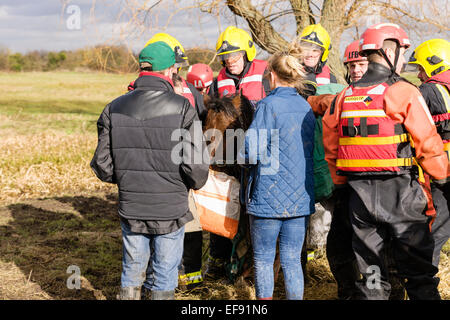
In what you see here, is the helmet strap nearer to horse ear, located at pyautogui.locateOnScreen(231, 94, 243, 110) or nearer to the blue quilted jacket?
the blue quilted jacket

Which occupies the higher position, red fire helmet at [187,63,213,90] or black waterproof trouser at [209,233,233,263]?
red fire helmet at [187,63,213,90]

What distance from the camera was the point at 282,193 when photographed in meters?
3.33

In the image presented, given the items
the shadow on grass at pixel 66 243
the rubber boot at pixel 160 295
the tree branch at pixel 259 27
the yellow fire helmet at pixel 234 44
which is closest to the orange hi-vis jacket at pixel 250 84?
the yellow fire helmet at pixel 234 44

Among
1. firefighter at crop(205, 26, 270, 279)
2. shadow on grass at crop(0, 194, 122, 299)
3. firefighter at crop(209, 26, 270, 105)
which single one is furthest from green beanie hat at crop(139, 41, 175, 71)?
shadow on grass at crop(0, 194, 122, 299)

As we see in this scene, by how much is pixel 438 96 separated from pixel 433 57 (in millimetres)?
489

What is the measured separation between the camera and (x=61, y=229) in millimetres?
6605

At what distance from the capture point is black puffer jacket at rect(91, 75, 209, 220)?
3.15 metres

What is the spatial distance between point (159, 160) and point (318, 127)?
1.26 meters

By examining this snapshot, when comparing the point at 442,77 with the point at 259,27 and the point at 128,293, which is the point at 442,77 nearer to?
the point at 128,293

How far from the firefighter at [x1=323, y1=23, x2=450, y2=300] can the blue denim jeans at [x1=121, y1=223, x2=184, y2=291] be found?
1.22 m

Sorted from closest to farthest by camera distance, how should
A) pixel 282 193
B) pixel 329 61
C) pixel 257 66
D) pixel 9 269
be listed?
1. pixel 282 193
2. pixel 257 66
3. pixel 9 269
4. pixel 329 61

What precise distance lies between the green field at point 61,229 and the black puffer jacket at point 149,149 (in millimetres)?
1416

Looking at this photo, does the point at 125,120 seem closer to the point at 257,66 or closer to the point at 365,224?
the point at 365,224

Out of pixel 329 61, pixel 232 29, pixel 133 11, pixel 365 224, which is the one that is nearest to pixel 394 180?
pixel 365 224
